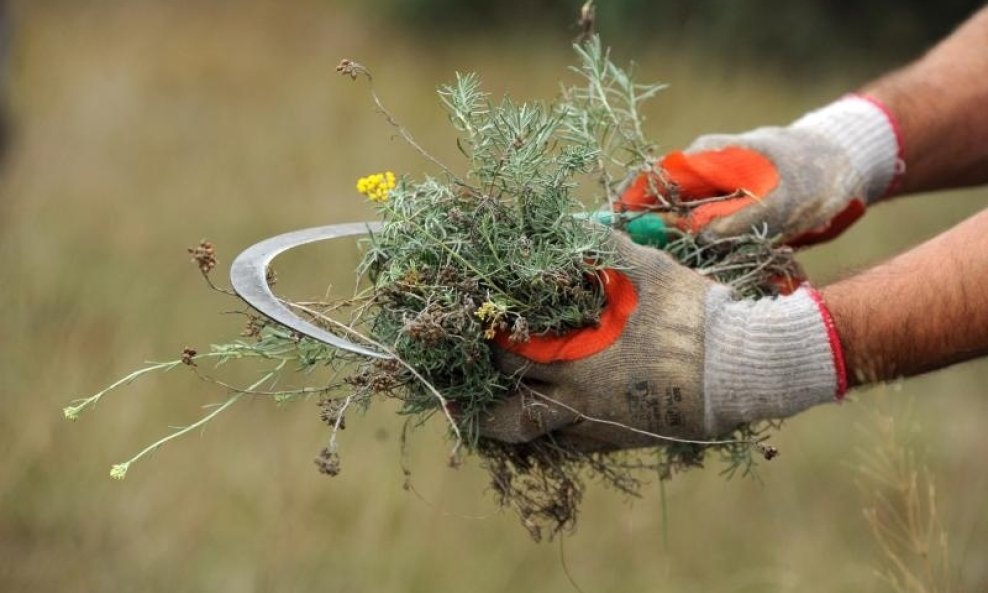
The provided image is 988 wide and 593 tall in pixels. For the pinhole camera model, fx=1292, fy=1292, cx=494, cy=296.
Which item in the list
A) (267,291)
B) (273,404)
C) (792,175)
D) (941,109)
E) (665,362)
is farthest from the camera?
(273,404)

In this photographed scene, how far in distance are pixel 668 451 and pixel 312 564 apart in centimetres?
144

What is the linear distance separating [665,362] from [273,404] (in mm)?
2799

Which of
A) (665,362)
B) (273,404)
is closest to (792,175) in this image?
(665,362)

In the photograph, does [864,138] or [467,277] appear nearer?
[467,277]

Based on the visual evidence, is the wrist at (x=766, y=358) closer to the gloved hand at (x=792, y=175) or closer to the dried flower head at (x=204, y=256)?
the gloved hand at (x=792, y=175)

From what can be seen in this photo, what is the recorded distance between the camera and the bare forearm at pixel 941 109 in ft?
10.2

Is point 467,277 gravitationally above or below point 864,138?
below

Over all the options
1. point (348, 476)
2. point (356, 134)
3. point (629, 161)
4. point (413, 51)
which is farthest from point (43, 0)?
point (629, 161)

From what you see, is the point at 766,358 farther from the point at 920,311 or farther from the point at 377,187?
the point at 377,187

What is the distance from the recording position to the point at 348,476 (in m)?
4.20

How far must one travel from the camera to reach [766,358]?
2.32 meters

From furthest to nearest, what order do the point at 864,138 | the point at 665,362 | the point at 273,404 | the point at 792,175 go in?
1. the point at 273,404
2. the point at 864,138
3. the point at 792,175
4. the point at 665,362

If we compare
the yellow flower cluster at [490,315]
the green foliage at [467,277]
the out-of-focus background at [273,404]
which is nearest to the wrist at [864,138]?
the out-of-focus background at [273,404]

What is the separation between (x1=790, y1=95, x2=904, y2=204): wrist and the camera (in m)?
2.96
